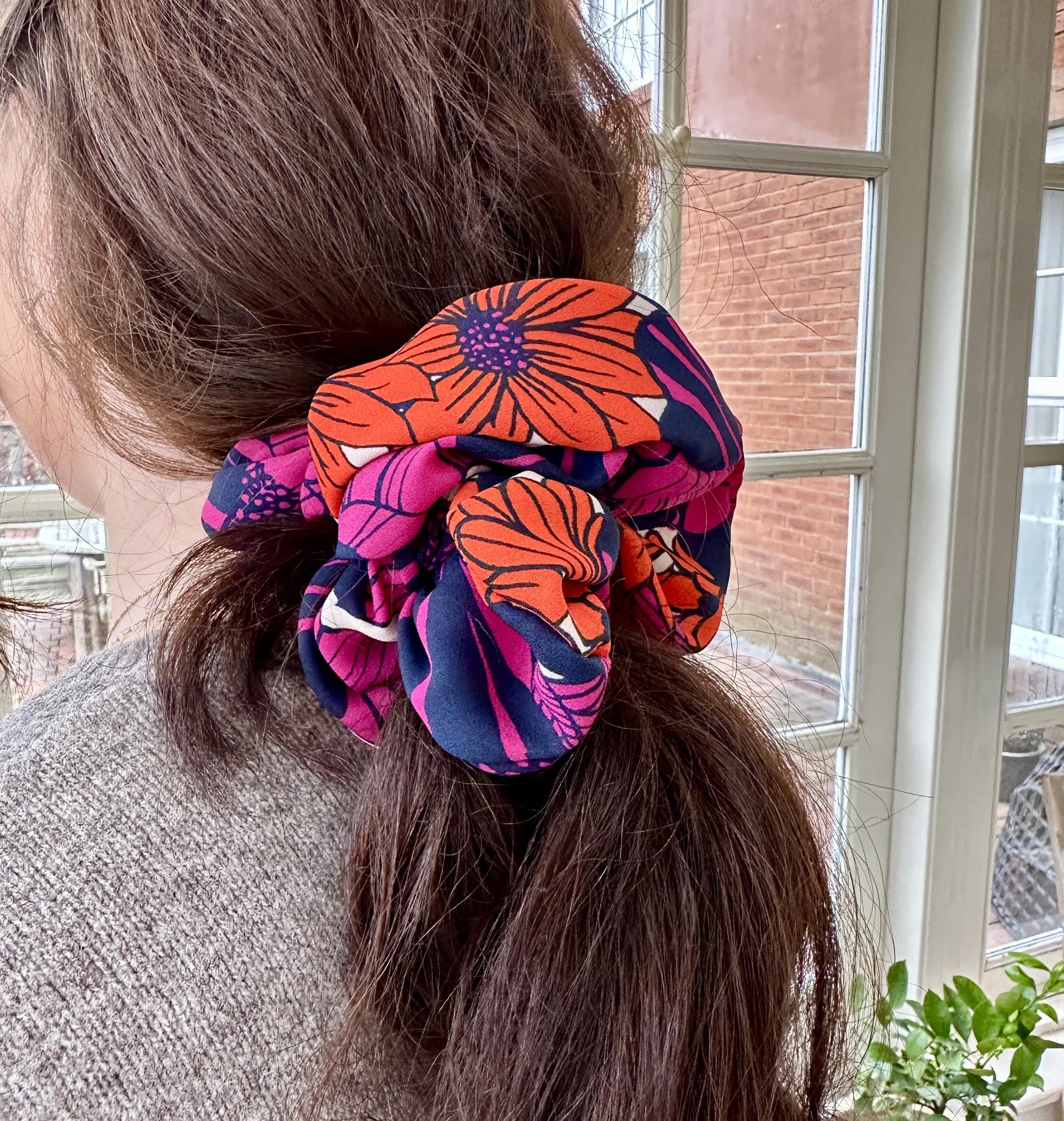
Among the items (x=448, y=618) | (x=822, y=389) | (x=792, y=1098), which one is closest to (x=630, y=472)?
(x=448, y=618)

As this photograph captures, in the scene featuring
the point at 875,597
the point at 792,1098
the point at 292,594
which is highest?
the point at 292,594

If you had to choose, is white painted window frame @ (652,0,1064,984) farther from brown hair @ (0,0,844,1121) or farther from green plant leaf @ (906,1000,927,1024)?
brown hair @ (0,0,844,1121)

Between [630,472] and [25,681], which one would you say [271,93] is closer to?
[630,472]

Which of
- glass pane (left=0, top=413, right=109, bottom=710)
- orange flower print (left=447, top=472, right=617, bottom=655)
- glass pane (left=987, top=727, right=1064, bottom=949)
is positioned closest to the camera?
orange flower print (left=447, top=472, right=617, bottom=655)

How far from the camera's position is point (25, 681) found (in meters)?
0.87

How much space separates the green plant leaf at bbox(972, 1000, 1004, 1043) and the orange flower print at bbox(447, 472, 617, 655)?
1280 millimetres

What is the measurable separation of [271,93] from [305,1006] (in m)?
0.35

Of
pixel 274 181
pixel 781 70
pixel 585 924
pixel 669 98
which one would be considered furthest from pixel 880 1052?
pixel 781 70

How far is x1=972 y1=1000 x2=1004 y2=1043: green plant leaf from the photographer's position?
1.24 meters

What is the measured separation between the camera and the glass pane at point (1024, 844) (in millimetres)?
1557

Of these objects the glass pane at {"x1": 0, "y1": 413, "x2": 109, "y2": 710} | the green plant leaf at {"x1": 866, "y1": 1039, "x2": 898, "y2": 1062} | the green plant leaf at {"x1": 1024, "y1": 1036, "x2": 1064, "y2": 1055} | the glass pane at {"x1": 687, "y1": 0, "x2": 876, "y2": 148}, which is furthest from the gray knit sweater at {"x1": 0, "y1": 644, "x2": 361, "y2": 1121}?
the green plant leaf at {"x1": 1024, "y1": 1036, "x2": 1064, "y2": 1055}

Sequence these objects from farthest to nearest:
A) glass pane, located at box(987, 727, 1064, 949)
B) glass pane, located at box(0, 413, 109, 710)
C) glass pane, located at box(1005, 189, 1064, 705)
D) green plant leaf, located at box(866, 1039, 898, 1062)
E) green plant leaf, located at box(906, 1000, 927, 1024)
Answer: glass pane, located at box(987, 727, 1064, 949)
glass pane, located at box(1005, 189, 1064, 705)
green plant leaf, located at box(906, 1000, 927, 1024)
glass pane, located at box(0, 413, 109, 710)
green plant leaf, located at box(866, 1039, 898, 1062)

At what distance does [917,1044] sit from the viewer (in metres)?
1.23

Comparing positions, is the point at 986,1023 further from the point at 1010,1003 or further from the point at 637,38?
the point at 637,38
